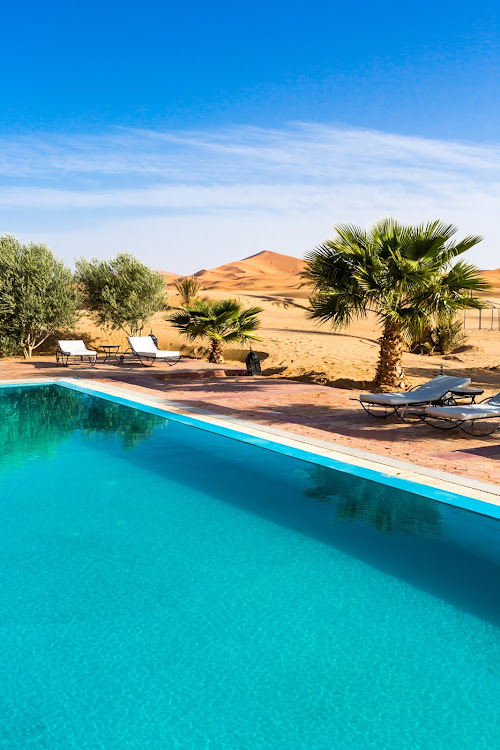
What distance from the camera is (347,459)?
7305 mm

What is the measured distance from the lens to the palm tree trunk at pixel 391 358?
12719 millimetres

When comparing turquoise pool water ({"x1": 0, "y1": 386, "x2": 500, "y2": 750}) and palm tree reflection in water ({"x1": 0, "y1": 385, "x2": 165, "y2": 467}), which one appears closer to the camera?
turquoise pool water ({"x1": 0, "y1": 386, "x2": 500, "y2": 750})

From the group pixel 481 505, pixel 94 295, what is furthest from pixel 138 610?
pixel 94 295

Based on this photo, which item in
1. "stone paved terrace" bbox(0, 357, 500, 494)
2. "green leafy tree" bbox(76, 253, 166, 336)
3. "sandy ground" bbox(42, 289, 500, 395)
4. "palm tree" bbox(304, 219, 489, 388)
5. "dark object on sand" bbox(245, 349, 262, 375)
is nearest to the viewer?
"stone paved terrace" bbox(0, 357, 500, 494)

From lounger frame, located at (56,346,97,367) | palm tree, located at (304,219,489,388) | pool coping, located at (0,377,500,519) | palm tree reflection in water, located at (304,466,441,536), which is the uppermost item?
palm tree, located at (304,219,489,388)

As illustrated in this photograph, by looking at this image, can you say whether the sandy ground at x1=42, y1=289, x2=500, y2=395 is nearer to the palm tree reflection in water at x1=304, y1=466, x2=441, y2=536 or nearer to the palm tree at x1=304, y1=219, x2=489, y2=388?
the palm tree at x1=304, y1=219, x2=489, y2=388

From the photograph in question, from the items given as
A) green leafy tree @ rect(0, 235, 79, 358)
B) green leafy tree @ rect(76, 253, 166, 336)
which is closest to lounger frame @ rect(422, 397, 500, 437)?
green leafy tree @ rect(0, 235, 79, 358)

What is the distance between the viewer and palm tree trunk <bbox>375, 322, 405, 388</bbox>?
12.7 m

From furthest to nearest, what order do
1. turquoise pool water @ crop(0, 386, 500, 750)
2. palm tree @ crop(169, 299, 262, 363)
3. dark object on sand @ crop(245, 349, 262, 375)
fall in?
palm tree @ crop(169, 299, 262, 363) < dark object on sand @ crop(245, 349, 262, 375) < turquoise pool water @ crop(0, 386, 500, 750)

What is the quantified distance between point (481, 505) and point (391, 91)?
18.9m

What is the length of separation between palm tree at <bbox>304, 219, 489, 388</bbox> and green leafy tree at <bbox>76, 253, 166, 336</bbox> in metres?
11.1

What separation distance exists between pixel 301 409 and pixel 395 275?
3256 millimetres

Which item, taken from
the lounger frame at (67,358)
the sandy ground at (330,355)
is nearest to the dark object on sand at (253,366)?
the sandy ground at (330,355)

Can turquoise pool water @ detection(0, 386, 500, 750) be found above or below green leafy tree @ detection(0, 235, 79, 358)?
below
